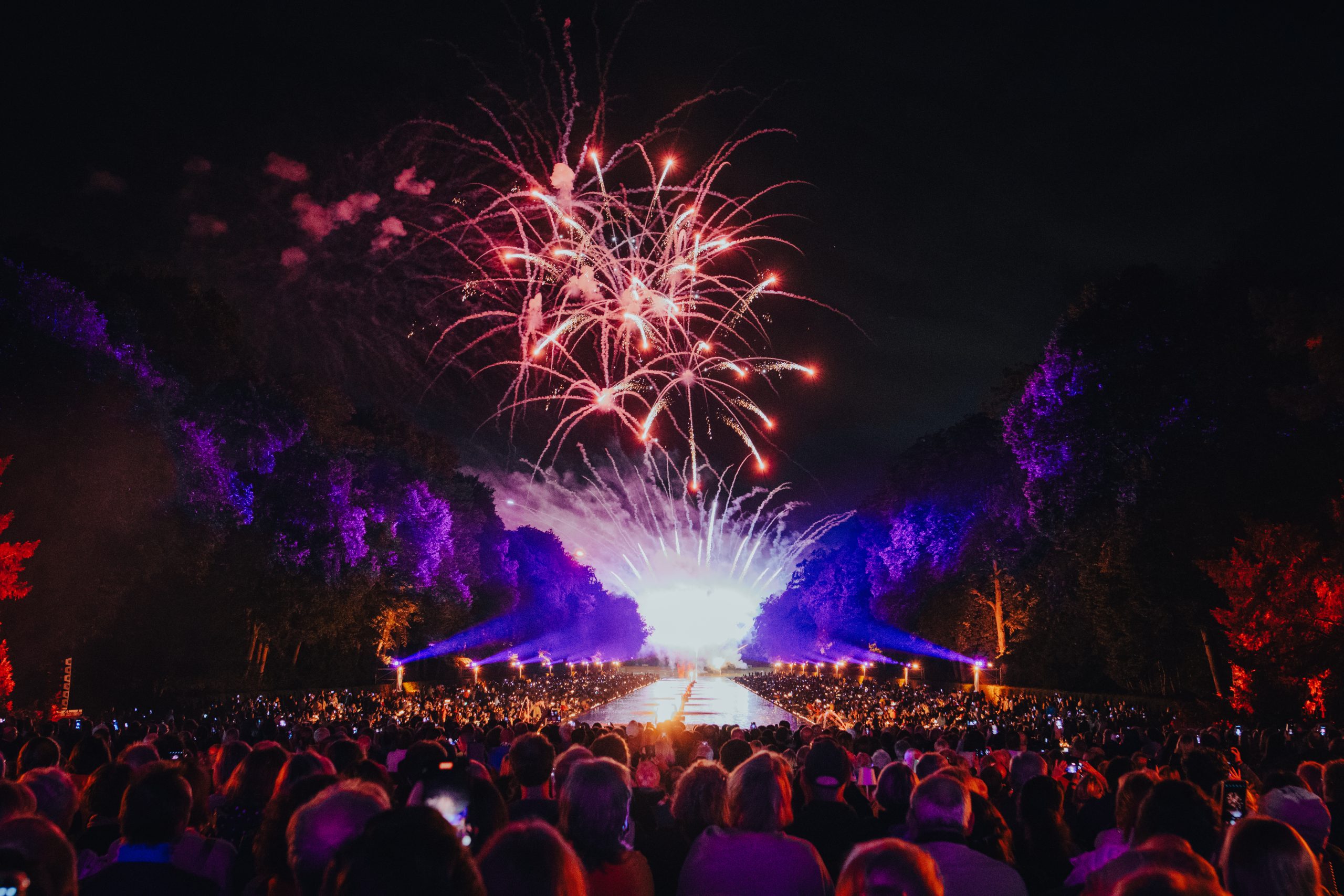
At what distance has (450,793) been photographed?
184 inches

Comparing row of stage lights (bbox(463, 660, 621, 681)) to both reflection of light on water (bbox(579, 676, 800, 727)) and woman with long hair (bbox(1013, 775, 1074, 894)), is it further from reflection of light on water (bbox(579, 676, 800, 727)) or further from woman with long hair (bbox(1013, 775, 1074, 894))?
woman with long hair (bbox(1013, 775, 1074, 894))

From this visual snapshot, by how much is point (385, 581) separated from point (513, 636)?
36.7m

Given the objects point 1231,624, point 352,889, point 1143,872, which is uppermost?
point 1231,624

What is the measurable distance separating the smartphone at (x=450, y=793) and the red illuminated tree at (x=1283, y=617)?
20798 millimetres

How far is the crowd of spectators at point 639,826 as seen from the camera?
2.69m

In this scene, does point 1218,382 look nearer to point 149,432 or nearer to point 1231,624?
point 1231,624

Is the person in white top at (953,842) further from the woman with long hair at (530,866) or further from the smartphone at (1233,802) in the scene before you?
the smartphone at (1233,802)

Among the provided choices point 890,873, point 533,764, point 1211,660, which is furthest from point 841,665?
point 890,873

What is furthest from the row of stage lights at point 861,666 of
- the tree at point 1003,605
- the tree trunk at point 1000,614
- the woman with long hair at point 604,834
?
the woman with long hair at point 604,834

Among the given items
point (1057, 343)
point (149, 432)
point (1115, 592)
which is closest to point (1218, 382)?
point (1057, 343)

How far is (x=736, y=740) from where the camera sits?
28.9 ft

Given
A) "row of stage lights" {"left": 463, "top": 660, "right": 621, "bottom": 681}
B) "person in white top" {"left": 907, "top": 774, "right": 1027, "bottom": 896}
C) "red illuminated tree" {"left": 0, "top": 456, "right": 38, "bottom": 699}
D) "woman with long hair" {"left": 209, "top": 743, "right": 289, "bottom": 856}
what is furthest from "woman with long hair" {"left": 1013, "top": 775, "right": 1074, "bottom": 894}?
"row of stage lights" {"left": 463, "top": 660, "right": 621, "bottom": 681}

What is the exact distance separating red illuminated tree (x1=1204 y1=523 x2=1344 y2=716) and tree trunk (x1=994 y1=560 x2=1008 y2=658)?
2619 centimetres

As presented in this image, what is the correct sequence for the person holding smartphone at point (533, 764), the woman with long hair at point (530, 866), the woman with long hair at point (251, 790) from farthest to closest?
the person holding smartphone at point (533, 764)
the woman with long hair at point (251, 790)
the woman with long hair at point (530, 866)
